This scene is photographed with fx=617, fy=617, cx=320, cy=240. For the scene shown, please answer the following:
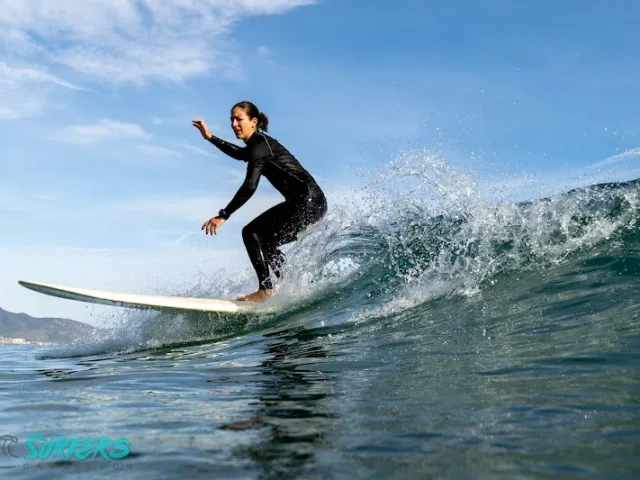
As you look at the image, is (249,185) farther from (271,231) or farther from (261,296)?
(261,296)

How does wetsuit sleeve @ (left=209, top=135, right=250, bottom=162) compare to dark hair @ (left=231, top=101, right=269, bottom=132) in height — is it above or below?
below

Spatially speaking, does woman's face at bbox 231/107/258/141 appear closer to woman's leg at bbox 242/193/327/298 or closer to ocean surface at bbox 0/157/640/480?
woman's leg at bbox 242/193/327/298

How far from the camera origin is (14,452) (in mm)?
2619

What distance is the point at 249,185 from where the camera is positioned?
23.7ft

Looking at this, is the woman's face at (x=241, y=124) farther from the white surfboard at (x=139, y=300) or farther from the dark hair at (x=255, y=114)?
the white surfboard at (x=139, y=300)

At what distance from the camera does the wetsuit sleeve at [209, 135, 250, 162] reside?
Result: 7.69 m

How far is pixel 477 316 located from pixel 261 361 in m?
2.04

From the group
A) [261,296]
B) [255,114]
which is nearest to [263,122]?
[255,114]

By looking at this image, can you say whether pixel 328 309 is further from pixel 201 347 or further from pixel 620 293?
pixel 620 293

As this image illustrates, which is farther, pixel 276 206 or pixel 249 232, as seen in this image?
pixel 276 206

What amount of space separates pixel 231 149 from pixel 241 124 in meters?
0.49

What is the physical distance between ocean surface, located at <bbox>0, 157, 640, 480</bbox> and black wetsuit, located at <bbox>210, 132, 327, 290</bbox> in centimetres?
47

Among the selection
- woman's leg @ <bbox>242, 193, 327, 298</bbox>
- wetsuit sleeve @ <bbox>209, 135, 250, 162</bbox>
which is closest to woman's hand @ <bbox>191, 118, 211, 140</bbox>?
wetsuit sleeve @ <bbox>209, 135, 250, 162</bbox>

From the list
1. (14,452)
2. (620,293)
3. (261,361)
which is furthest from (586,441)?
(620,293)
